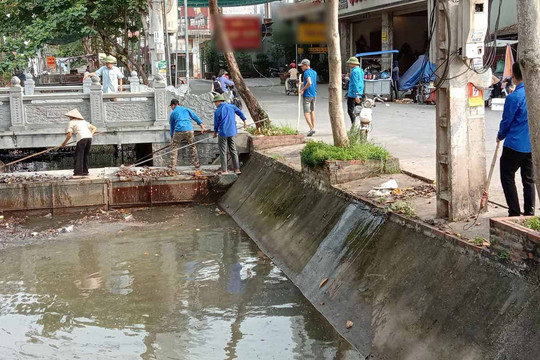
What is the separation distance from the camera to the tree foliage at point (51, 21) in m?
19.6

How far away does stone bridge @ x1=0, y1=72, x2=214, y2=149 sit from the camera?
55.2 feet

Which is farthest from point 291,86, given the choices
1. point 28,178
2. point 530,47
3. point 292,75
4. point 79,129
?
point 530,47

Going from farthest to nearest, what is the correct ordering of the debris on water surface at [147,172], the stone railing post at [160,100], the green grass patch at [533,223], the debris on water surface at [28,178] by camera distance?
the stone railing post at [160,100]
the debris on water surface at [147,172]
the debris on water surface at [28,178]
the green grass patch at [533,223]

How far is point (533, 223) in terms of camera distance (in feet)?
19.1

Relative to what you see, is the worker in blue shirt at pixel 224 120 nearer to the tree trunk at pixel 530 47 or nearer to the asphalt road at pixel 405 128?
the asphalt road at pixel 405 128

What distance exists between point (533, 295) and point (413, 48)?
3110cm

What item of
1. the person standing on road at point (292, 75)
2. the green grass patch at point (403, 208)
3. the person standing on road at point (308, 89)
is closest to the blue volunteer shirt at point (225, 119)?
the person standing on road at point (308, 89)

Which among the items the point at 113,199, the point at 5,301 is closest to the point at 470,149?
the point at 5,301

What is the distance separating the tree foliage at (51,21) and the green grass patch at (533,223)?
1642 cm

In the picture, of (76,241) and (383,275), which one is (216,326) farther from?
(76,241)

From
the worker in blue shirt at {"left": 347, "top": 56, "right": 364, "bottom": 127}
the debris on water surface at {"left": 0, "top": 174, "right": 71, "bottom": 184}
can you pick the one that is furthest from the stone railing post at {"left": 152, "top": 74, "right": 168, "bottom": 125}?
the worker in blue shirt at {"left": 347, "top": 56, "right": 364, "bottom": 127}

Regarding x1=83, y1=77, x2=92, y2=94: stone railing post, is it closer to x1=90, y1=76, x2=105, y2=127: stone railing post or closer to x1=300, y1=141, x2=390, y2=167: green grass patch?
x1=90, y1=76, x2=105, y2=127: stone railing post

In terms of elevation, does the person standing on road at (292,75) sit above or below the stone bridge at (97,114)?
above

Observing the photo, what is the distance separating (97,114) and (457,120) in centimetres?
1139
